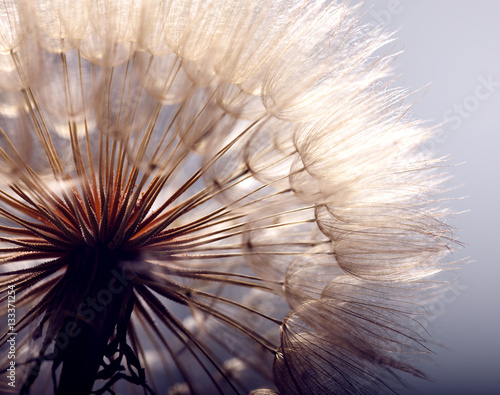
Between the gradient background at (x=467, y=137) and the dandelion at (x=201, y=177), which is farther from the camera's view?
the gradient background at (x=467, y=137)

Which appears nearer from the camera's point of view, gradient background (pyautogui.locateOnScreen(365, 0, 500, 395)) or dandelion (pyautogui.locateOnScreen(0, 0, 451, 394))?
dandelion (pyautogui.locateOnScreen(0, 0, 451, 394))

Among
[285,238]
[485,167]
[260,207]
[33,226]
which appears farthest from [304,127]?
[485,167]

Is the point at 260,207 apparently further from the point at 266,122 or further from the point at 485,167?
the point at 485,167

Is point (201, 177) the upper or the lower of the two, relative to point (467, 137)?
lower

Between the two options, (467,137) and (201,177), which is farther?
(467,137)
